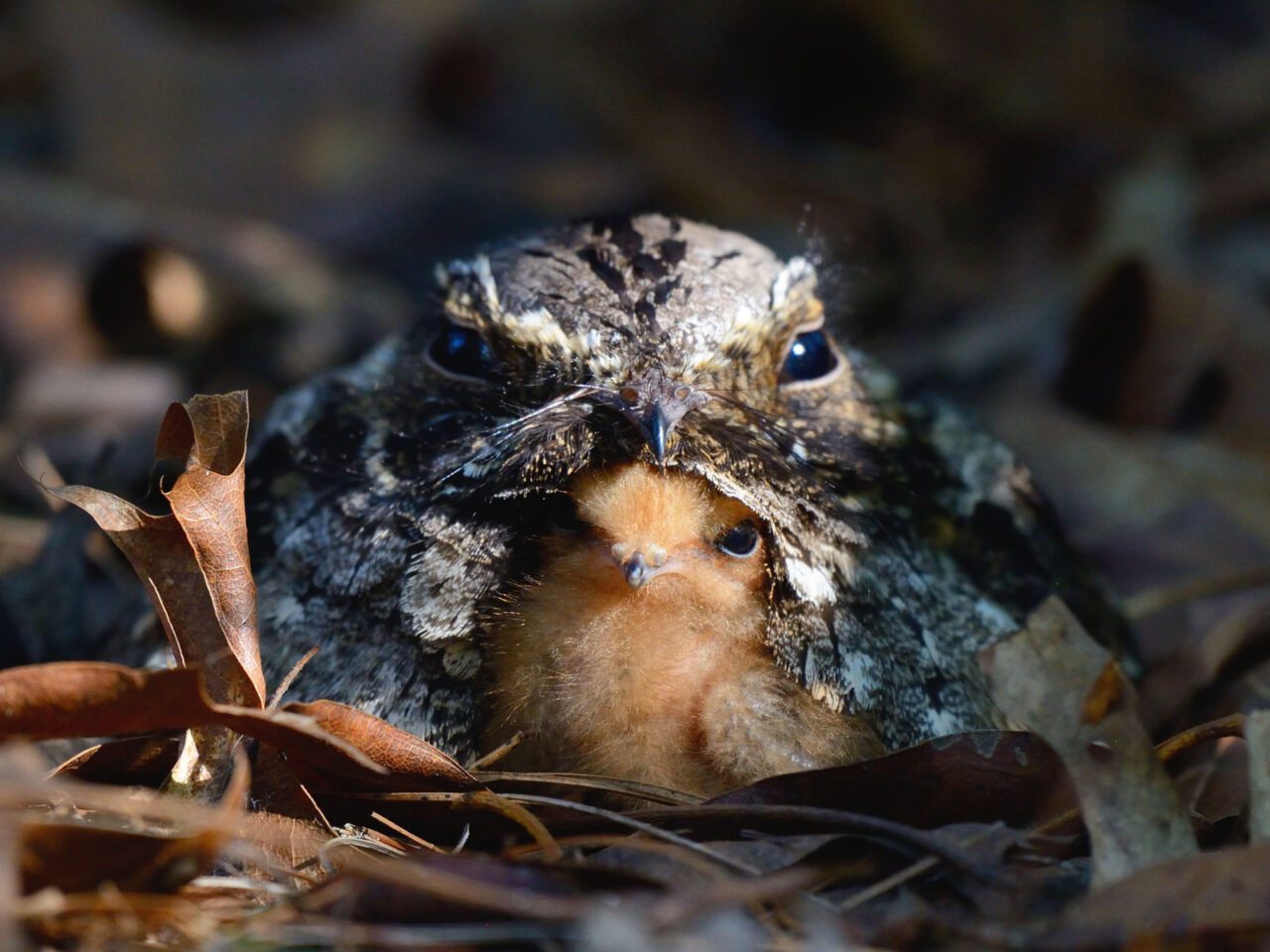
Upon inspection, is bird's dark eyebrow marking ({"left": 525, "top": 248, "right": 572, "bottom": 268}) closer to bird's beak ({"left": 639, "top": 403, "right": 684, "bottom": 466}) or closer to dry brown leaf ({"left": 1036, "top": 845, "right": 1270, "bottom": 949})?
bird's beak ({"left": 639, "top": 403, "right": 684, "bottom": 466})

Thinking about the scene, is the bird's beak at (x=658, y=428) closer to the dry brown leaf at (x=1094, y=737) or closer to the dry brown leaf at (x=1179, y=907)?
the dry brown leaf at (x=1094, y=737)

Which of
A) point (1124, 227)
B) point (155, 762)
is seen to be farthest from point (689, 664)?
point (1124, 227)

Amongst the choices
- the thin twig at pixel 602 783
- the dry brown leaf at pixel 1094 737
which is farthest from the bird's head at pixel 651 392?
the dry brown leaf at pixel 1094 737

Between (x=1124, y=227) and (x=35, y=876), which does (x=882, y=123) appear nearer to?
(x=1124, y=227)

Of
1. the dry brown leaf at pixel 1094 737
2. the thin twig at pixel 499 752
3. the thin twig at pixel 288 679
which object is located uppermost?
the dry brown leaf at pixel 1094 737

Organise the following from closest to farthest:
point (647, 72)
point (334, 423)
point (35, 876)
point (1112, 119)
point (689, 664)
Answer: point (35, 876) → point (689, 664) → point (334, 423) → point (1112, 119) → point (647, 72)

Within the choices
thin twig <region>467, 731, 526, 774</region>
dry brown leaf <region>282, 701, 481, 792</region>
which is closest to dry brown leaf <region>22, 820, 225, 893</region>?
dry brown leaf <region>282, 701, 481, 792</region>
